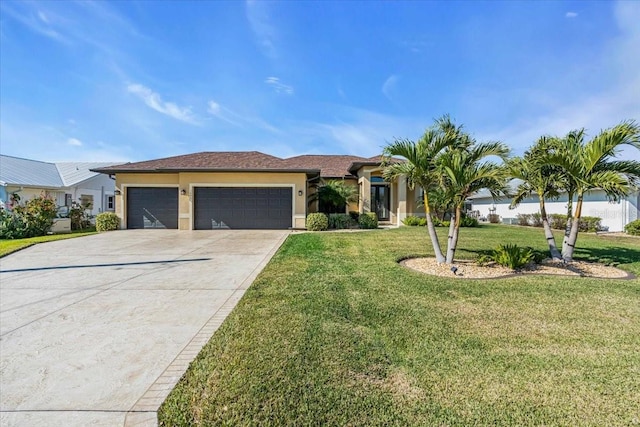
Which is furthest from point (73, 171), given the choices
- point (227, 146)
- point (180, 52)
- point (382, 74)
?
point (382, 74)

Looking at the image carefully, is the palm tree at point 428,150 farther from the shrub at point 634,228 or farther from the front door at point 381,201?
the shrub at point 634,228

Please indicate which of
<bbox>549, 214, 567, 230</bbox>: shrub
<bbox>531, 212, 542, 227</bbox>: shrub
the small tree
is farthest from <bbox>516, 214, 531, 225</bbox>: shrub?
the small tree

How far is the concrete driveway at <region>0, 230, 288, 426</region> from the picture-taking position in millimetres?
2578

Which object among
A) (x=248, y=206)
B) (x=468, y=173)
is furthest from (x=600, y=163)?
(x=248, y=206)

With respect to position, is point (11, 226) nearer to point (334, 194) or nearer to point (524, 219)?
point (334, 194)

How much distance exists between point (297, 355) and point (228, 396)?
83cm

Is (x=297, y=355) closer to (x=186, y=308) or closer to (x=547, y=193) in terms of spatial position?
(x=186, y=308)

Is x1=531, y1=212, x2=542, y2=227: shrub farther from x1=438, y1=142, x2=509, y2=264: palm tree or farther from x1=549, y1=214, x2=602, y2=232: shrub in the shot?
x1=438, y1=142, x2=509, y2=264: palm tree

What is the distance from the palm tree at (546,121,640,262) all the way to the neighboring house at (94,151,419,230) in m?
9.06

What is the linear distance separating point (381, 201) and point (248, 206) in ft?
30.9

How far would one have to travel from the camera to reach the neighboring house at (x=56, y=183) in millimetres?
20547

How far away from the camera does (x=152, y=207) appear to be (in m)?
18.1

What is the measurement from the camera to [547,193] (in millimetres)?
8961

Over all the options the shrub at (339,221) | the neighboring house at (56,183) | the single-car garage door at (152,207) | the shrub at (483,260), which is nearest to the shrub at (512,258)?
the shrub at (483,260)
